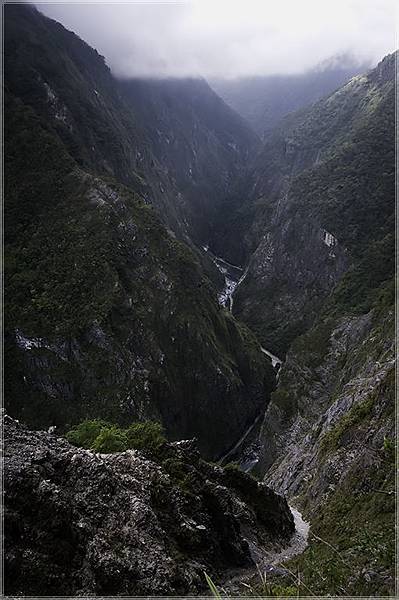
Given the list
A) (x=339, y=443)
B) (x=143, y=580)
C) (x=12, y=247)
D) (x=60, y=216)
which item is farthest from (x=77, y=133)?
(x=143, y=580)

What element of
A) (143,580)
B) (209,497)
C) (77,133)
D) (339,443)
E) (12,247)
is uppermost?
(77,133)

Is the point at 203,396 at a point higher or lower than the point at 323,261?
lower

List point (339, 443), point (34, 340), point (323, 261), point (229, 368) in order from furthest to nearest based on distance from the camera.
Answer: point (323, 261)
point (229, 368)
point (34, 340)
point (339, 443)

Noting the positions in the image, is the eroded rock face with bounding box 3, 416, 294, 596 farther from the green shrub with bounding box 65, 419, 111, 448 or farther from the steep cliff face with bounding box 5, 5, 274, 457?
the steep cliff face with bounding box 5, 5, 274, 457

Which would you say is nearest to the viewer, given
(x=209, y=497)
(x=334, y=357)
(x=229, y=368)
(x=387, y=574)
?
(x=387, y=574)

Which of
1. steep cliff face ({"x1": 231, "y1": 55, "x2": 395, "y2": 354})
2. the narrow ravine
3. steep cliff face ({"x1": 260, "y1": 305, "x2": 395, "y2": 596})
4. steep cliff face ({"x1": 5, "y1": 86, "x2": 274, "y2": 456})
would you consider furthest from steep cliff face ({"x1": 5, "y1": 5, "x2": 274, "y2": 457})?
the narrow ravine

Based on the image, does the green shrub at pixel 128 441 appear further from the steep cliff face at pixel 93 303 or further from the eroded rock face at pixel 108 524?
the steep cliff face at pixel 93 303

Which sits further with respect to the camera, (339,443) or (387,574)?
(339,443)

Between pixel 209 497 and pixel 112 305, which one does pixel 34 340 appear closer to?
pixel 112 305

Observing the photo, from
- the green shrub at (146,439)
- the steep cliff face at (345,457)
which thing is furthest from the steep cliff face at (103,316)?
the green shrub at (146,439)
